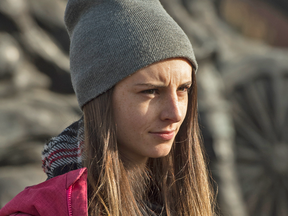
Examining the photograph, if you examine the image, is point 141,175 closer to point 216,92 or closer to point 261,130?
point 216,92

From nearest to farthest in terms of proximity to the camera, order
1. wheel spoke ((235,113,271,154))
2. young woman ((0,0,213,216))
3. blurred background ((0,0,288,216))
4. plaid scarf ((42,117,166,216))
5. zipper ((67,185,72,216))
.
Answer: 1. zipper ((67,185,72,216))
2. young woman ((0,0,213,216))
3. plaid scarf ((42,117,166,216))
4. blurred background ((0,0,288,216))
5. wheel spoke ((235,113,271,154))

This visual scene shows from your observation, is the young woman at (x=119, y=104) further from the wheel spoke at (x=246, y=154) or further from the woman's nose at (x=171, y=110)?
the wheel spoke at (x=246, y=154)

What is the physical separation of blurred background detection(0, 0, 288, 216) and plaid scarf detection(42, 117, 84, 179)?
3.98 feet

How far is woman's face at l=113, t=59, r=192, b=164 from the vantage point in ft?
3.91

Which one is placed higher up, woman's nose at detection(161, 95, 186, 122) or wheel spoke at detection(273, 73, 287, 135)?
wheel spoke at detection(273, 73, 287, 135)

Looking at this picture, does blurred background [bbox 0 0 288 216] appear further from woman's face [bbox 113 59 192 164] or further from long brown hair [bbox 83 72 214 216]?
woman's face [bbox 113 59 192 164]

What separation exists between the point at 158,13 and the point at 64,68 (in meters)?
2.42

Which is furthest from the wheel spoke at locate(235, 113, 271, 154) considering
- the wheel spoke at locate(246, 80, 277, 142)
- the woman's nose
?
the woman's nose

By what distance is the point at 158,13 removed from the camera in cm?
131

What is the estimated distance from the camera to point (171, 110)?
1.20 m

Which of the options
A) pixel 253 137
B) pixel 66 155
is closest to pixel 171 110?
pixel 66 155

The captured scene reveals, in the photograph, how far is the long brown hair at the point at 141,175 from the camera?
46.6 inches

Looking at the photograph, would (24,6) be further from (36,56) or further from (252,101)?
(252,101)

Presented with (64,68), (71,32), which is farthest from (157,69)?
(64,68)
